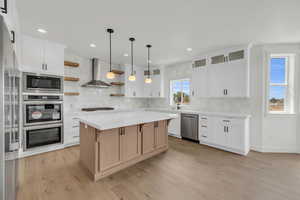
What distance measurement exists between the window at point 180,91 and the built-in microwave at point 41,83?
3.87 metres

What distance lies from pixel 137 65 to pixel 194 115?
9.99 ft

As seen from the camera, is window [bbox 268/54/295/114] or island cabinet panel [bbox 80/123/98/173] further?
window [bbox 268/54/295/114]


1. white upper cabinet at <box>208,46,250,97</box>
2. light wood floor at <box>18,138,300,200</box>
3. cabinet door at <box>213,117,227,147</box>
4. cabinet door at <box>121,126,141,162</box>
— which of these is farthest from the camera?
cabinet door at <box>213,117,227,147</box>

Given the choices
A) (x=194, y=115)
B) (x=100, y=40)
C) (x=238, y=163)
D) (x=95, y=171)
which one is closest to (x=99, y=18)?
(x=100, y=40)

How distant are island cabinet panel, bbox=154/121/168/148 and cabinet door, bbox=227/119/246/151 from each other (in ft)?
5.35

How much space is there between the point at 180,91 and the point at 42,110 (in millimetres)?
4332

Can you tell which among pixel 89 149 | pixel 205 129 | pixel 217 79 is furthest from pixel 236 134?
pixel 89 149

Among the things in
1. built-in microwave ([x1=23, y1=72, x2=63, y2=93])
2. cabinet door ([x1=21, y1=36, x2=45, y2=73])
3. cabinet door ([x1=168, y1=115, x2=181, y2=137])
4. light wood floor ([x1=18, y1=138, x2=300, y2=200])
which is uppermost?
cabinet door ([x1=21, y1=36, x2=45, y2=73])

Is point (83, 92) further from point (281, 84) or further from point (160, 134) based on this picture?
point (281, 84)

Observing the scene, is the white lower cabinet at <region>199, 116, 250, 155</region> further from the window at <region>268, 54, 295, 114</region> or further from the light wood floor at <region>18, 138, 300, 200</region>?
the window at <region>268, 54, 295, 114</region>

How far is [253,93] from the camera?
3.52 metres

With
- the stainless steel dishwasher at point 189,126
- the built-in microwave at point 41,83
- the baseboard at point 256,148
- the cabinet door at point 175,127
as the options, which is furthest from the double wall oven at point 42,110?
the baseboard at point 256,148

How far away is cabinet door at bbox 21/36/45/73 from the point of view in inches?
116

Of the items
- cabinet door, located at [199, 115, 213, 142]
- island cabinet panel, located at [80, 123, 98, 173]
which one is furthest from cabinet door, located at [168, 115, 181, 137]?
island cabinet panel, located at [80, 123, 98, 173]
